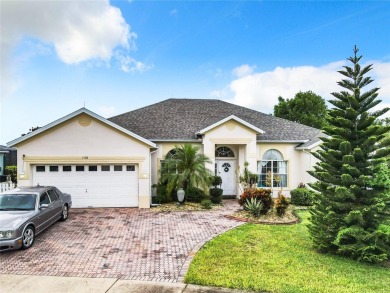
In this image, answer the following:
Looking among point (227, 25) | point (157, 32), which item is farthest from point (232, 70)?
point (157, 32)

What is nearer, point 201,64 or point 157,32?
point 157,32

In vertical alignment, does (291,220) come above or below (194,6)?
below

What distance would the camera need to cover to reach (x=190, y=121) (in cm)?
2020

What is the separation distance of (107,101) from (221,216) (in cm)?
1227

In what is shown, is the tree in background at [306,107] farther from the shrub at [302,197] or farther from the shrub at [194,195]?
the shrub at [194,195]

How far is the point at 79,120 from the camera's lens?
49.0 feet

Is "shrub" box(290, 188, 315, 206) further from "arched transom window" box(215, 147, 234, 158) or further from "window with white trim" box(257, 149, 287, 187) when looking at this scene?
"arched transom window" box(215, 147, 234, 158)

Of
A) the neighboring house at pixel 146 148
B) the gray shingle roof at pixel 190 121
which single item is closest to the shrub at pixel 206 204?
the neighboring house at pixel 146 148

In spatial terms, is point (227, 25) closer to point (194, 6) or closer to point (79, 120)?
point (194, 6)

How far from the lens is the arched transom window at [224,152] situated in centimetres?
1897

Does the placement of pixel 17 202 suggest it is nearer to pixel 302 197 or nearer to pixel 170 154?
pixel 170 154

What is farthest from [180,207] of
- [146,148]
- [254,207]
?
[254,207]

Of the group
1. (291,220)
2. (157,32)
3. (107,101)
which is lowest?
(291,220)

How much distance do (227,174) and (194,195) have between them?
139 inches
